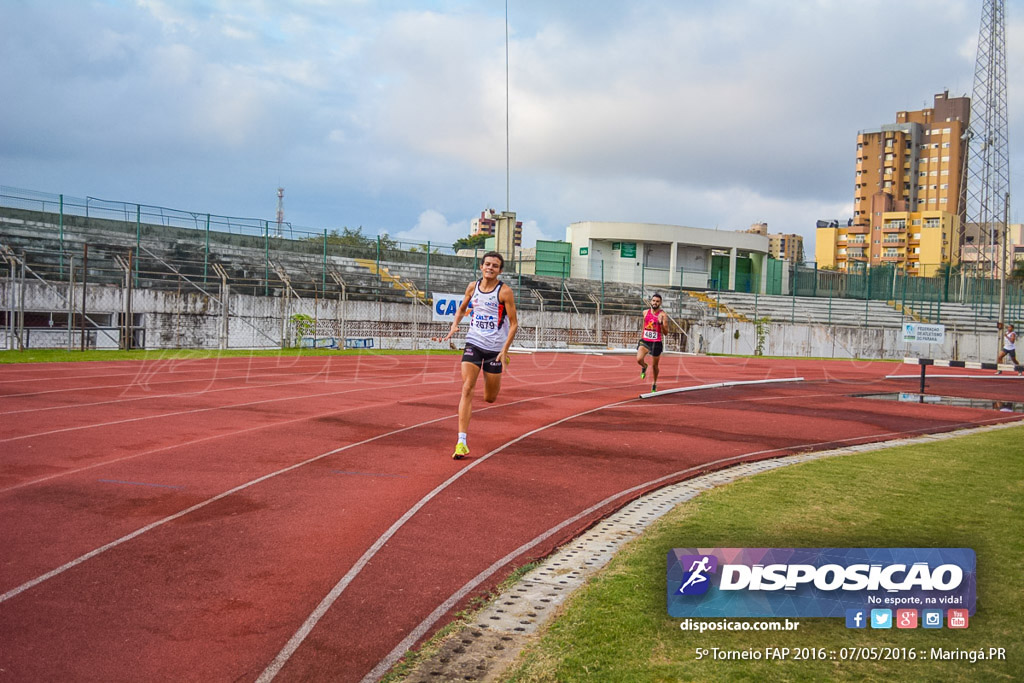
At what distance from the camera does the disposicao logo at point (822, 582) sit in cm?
371

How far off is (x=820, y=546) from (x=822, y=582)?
125 cm

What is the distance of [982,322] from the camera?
41156 mm

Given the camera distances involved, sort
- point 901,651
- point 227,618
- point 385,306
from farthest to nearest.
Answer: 1. point 385,306
2. point 227,618
3. point 901,651

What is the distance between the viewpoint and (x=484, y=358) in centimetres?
813

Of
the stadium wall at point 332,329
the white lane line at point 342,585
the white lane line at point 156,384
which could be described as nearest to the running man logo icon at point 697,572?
the white lane line at point 342,585

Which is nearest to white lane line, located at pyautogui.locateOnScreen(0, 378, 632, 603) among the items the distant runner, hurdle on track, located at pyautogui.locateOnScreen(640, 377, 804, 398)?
the distant runner

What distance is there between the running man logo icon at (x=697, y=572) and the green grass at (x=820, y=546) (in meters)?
0.18

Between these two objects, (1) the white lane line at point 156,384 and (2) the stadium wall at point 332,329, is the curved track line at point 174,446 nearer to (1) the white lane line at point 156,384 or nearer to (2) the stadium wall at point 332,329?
(1) the white lane line at point 156,384

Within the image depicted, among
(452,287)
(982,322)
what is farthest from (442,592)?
(982,322)

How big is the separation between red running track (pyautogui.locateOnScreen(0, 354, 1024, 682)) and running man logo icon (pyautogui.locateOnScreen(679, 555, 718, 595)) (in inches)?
47.3

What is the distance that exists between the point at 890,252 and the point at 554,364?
105138 millimetres

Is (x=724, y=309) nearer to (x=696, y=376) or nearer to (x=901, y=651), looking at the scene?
(x=696, y=376)

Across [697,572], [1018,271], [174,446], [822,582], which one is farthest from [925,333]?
[1018,271]

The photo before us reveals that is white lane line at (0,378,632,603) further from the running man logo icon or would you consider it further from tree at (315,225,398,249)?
tree at (315,225,398,249)
